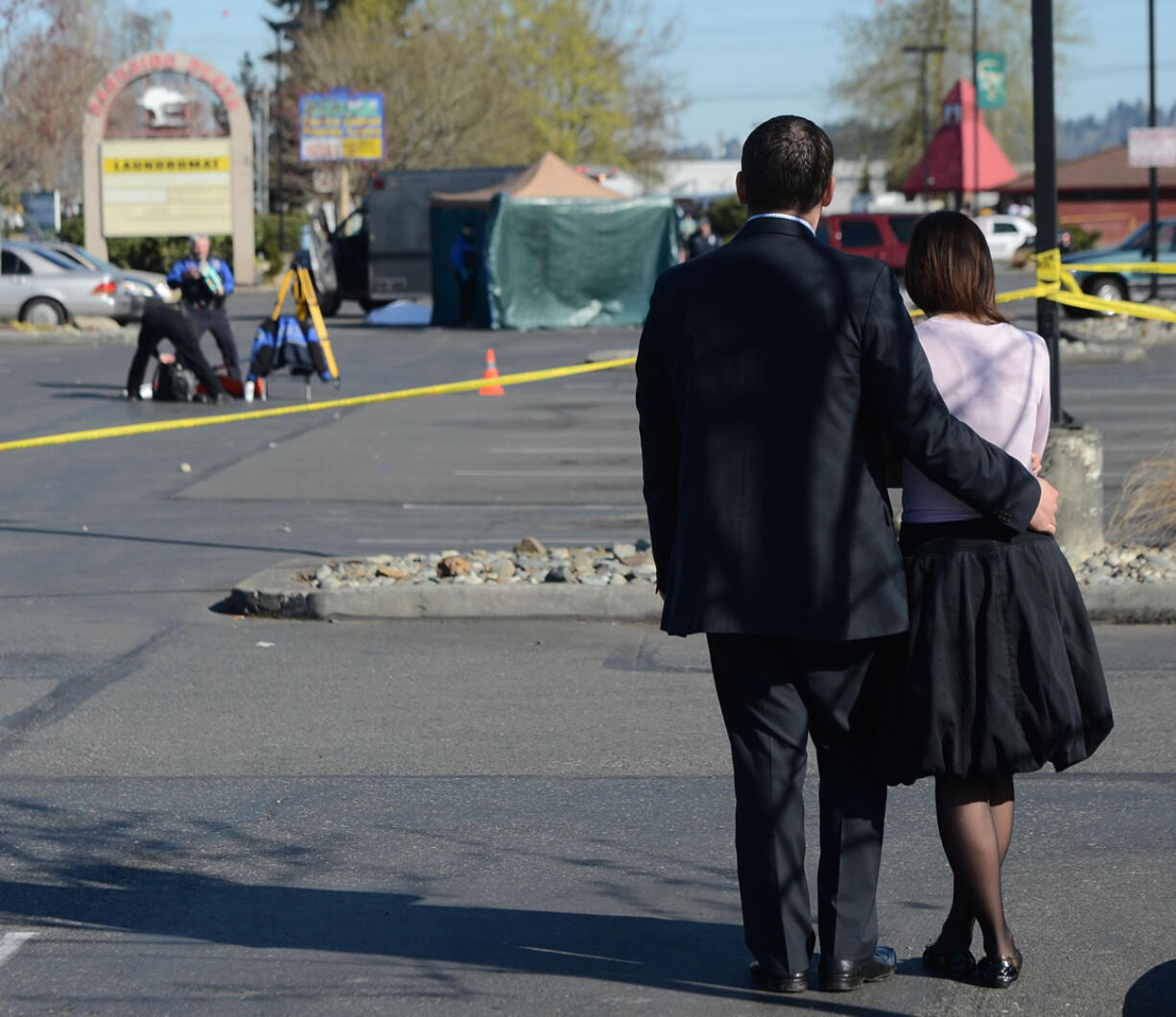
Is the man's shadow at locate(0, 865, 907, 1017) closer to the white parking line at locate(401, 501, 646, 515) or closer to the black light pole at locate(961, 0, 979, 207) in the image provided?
the white parking line at locate(401, 501, 646, 515)

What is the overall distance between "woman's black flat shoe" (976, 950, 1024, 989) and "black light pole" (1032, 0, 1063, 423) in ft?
17.8

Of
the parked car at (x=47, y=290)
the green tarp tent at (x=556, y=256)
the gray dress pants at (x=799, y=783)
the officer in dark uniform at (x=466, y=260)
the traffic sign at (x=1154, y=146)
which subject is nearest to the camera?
the gray dress pants at (x=799, y=783)

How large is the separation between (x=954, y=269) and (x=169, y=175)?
3880 centimetres

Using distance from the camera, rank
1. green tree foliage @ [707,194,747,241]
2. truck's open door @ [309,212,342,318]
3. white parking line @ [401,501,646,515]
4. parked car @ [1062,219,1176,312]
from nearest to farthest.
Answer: white parking line @ [401,501,646,515], parked car @ [1062,219,1176,312], truck's open door @ [309,212,342,318], green tree foliage @ [707,194,747,241]

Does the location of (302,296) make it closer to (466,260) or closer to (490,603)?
(490,603)

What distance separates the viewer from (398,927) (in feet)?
15.0

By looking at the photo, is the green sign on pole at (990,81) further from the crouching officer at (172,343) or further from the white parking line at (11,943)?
the white parking line at (11,943)

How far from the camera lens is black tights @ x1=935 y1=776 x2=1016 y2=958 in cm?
396

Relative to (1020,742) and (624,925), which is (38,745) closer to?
(624,925)

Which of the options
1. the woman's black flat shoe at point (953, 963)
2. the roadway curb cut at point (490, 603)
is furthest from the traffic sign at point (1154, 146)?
the woman's black flat shoe at point (953, 963)

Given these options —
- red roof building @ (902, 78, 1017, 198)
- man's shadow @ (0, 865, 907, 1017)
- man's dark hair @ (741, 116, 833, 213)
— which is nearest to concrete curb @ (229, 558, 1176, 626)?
man's shadow @ (0, 865, 907, 1017)

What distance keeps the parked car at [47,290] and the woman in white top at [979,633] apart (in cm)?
2848

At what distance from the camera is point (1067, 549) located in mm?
9125

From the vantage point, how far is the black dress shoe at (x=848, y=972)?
4.00 metres
